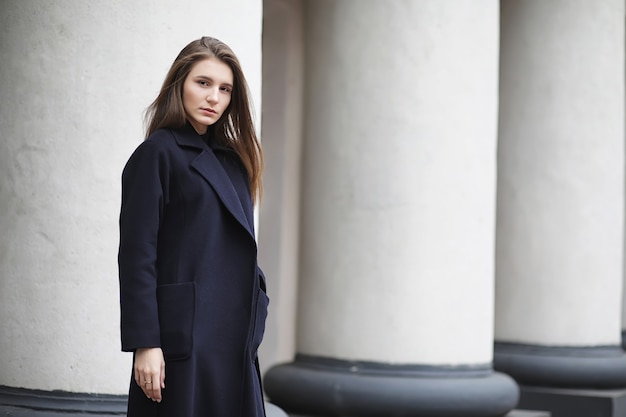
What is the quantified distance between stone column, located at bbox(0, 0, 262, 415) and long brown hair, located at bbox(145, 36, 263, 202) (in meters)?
1.14

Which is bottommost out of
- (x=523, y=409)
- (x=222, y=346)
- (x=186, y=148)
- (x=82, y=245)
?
(x=523, y=409)

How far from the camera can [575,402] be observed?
8.86m

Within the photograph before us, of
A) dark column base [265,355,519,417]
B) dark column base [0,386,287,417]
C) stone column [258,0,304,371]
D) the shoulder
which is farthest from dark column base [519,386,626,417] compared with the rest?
the shoulder

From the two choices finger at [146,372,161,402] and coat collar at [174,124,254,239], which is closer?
finger at [146,372,161,402]

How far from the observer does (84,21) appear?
16.0 ft

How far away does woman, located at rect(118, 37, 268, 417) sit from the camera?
11.0 ft

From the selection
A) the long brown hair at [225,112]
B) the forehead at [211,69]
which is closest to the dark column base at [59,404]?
the long brown hair at [225,112]

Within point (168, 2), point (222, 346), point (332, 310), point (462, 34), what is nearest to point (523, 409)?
point (332, 310)

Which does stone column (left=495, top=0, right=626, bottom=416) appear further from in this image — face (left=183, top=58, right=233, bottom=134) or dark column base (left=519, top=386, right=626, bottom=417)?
face (left=183, top=58, right=233, bottom=134)

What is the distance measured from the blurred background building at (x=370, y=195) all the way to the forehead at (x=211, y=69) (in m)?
1.39

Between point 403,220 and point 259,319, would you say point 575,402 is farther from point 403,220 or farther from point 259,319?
point 259,319

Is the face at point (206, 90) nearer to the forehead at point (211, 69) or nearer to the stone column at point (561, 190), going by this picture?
the forehead at point (211, 69)

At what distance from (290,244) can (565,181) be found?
98.3 inches

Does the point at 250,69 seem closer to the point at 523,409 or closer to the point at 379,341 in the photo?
the point at 379,341
